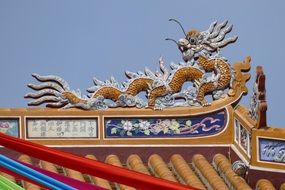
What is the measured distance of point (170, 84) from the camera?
11.3 meters

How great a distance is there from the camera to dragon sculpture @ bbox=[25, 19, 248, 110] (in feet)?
37.1

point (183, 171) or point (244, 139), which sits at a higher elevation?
point (244, 139)

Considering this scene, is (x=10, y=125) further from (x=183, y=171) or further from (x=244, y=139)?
(x=244, y=139)

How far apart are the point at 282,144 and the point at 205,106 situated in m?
1.15

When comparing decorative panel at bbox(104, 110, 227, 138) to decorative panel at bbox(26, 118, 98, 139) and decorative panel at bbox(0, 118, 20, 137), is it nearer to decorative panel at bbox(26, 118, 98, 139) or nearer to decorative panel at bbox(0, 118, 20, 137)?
decorative panel at bbox(26, 118, 98, 139)

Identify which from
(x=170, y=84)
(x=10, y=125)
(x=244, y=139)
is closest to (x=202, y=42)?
(x=170, y=84)

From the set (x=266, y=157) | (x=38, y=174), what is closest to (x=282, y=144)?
(x=266, y=157)

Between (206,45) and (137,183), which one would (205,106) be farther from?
(137,183)

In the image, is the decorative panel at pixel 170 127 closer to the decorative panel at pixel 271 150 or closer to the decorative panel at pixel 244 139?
the decorative panel at pixel 244 139

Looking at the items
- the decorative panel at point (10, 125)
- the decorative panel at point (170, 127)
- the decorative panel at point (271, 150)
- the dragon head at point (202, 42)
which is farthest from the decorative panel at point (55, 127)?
Result: the decorative panel at point (271, 150)

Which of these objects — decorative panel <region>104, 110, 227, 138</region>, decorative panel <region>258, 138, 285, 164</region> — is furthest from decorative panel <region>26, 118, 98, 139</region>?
decorative panel <region>258, 138, 285, 164</region>

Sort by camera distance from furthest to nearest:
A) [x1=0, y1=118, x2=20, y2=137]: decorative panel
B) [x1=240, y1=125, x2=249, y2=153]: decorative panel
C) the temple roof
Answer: [x1=0, y1=118, x2=20, y2=137]: decorative panel < [x1=240, y1=125, x2=249, y2=153]: decorative panel < the temple roof

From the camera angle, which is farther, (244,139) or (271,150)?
(244,139)

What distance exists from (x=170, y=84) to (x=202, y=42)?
50 cm
